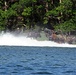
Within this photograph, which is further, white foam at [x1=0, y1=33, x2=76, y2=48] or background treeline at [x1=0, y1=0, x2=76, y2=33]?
background treeline at [x1=0, y1=0, x2=76, y2=33]

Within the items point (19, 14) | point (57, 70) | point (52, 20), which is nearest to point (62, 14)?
point (52, 20)

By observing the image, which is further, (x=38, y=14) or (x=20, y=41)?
(x=38, y=14)

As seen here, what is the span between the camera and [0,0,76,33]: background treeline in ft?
190

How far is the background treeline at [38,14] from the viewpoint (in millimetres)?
57781

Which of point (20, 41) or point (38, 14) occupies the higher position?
point (38, 14)

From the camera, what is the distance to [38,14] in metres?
60.7

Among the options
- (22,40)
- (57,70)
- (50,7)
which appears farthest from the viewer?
(50,7)

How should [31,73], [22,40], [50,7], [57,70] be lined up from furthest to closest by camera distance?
[50,7], [22,40], [57,70], [31,73]

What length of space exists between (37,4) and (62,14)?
13.1 ft

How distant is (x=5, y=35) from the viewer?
193 ft

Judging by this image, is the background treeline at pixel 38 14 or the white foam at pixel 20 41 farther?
the background treeline at pixel 38 14

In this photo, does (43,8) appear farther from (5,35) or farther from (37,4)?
(5,35)

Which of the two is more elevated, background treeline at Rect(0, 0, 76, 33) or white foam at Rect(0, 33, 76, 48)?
background treeline at Rect(0, 0, 76, 33)

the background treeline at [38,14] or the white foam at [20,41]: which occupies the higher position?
the background treeline at [38,14]
